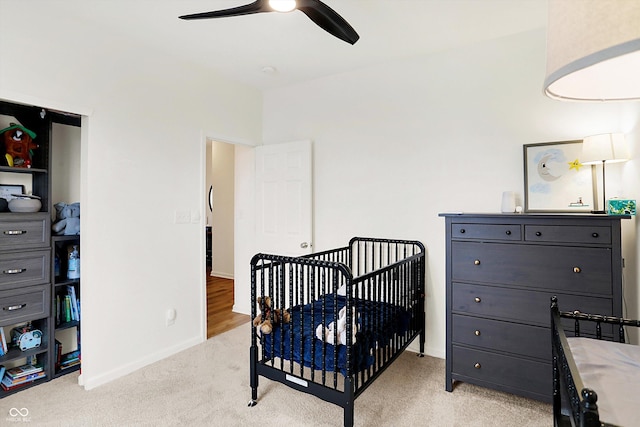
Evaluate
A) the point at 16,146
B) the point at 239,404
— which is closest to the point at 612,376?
the point at 239,404

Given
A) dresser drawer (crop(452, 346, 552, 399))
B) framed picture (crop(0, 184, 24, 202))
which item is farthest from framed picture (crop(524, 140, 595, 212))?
framed picture (crop(0, 184, 24, 202))

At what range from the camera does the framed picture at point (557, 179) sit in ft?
7.80

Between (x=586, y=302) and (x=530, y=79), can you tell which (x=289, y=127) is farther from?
(x=586, y=302)

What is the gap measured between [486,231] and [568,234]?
432 millimetres

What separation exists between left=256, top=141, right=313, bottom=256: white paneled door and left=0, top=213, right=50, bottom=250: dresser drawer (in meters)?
1.91

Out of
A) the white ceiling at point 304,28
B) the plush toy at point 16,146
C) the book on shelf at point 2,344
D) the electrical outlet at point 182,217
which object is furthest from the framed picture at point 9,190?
the white ceiling at point 304,28

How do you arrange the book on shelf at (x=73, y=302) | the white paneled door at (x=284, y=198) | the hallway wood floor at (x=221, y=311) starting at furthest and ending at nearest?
the hallway wood floor at (x=221, y=311), the white paneled door at (x=284, y=198), the book on shelf at (x=73, y=302)

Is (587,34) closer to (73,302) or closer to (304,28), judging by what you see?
(304,28)

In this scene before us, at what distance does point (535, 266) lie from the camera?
2096mm

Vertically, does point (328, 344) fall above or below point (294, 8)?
below

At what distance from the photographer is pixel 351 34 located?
78.8 inches

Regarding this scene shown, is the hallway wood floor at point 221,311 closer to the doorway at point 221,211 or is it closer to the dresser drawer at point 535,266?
the doorway at point 221,211

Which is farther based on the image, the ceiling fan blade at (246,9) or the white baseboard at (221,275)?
the white baseboard at (221,275)

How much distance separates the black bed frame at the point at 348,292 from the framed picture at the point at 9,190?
179cm
